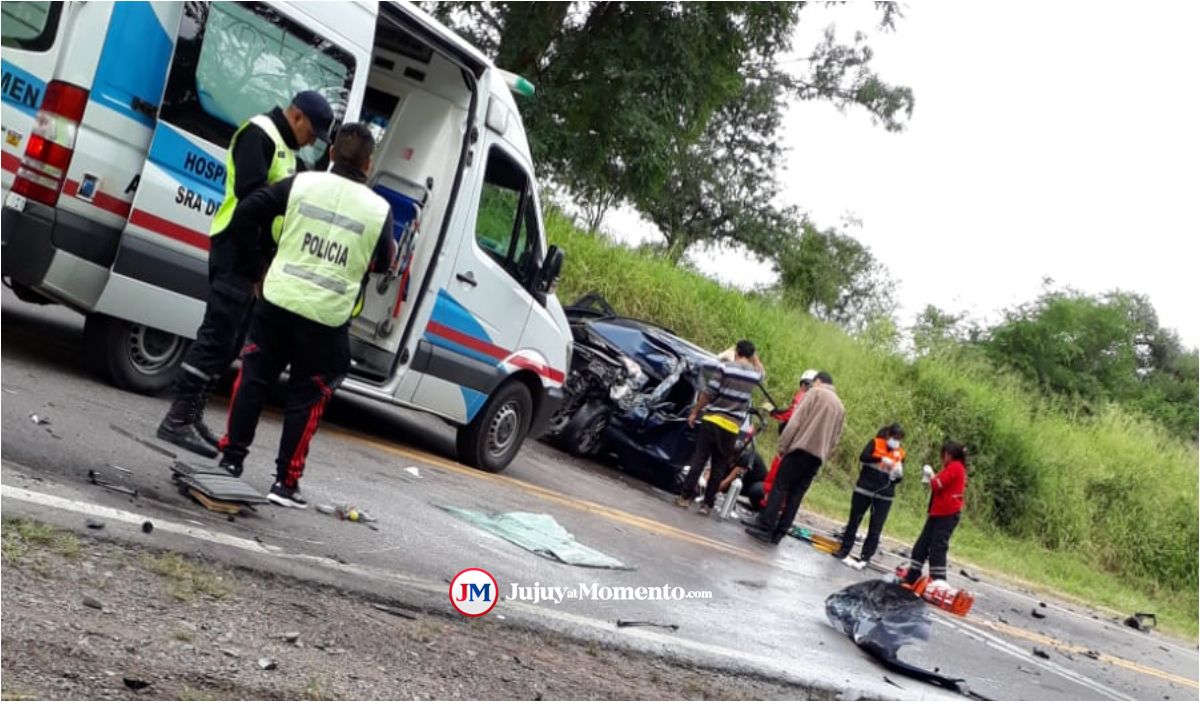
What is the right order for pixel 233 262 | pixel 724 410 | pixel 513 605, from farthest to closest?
pixel 724 410, pixel 233 262, pixel 513 605

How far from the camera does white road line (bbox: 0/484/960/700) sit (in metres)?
4.83

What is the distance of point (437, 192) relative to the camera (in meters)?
8.92

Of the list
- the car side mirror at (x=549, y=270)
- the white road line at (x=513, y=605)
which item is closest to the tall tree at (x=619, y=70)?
the car side mirror at (x=549, y=270)

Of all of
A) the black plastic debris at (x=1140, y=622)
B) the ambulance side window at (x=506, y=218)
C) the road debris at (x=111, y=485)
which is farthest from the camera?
the black plastic debris at (x=1140, y=622)

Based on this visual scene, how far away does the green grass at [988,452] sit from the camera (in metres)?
20.3

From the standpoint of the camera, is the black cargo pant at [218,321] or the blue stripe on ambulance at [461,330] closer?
the black cargo pant at [218,321]

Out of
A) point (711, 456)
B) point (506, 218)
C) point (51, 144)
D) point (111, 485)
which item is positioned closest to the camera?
point (111, 485)

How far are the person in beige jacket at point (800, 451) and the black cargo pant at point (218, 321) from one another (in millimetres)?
7502

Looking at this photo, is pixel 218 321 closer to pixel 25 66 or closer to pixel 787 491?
pixel 25 66

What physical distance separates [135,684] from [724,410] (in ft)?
31.1

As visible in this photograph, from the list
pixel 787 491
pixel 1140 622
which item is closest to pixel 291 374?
pixel 787 491

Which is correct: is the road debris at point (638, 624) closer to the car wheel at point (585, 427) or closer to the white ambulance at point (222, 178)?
the white ambulance at point (222, 178)

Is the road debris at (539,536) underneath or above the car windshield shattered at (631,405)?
underneath

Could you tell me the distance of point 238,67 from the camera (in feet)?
23.4
